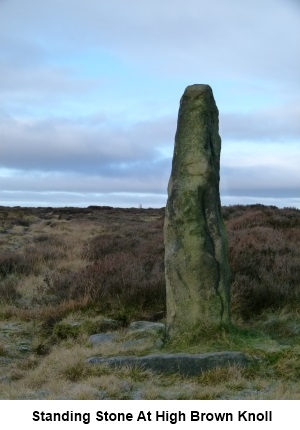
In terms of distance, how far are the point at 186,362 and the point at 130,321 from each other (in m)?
2.72

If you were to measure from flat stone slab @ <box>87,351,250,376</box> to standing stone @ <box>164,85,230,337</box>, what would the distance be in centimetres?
74

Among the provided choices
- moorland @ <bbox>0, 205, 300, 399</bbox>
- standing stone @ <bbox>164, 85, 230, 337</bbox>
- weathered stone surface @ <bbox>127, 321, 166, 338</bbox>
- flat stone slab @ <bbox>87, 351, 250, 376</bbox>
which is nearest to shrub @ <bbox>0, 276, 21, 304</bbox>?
moorland @ <bbox>0, 205, 300, 399</bbox>

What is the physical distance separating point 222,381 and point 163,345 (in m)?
1.39

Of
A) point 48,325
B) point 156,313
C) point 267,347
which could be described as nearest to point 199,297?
point 267,347

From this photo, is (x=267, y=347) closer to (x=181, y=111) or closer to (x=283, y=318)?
(x=283, y=318)

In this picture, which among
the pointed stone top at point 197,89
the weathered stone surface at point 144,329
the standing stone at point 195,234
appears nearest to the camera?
the standing stone at point 195,234

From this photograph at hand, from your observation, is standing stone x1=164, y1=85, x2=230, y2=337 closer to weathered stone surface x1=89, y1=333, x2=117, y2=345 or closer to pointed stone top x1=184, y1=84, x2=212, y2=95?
pointed stone top x1=184, y1=84, x2=212, y2=95

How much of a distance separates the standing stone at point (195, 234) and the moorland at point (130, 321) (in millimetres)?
349

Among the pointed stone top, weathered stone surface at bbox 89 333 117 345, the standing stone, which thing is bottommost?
weathered stone surface at bbox 89 333 117 345

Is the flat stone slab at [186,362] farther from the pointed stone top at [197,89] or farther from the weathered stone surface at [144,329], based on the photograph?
the pointed stone top at [197,89]

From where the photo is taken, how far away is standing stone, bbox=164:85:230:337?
23.1ft

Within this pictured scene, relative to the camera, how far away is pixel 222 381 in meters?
5.89

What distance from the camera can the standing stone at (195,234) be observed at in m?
7.05

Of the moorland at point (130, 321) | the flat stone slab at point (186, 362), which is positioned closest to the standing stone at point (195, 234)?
the moorland at point (130, 321)
